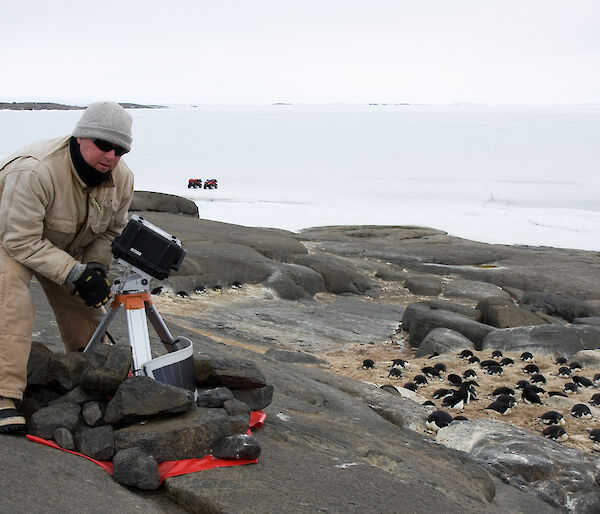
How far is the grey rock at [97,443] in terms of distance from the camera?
329 centimetres

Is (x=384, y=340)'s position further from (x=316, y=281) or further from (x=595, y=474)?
(x=595, y=474)

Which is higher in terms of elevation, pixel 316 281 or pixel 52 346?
pixel 52 346

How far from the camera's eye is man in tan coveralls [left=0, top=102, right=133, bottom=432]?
3.42 metres

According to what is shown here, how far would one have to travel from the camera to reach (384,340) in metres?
11.4

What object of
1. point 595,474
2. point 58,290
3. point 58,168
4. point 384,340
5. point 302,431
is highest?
point 58,168

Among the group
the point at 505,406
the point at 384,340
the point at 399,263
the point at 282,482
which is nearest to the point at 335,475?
the point at 282,482

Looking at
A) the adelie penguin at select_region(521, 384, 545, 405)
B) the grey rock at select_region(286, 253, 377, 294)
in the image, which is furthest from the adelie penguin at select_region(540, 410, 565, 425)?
the grey rock at select_region(286, 253, 377, 294)

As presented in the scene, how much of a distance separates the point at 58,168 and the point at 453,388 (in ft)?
17.0

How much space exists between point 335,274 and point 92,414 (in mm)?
11998

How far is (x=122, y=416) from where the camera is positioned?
3.42 m

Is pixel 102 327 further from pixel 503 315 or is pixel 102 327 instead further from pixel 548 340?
pixel 503 315

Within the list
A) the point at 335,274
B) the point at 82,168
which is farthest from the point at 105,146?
the point at 335,274

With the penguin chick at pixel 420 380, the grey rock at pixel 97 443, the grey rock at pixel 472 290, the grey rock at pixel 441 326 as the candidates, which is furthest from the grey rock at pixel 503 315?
the grey rock at pixel 97 443

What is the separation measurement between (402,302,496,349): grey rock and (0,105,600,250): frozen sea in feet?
50.6
